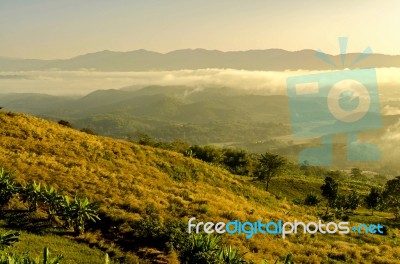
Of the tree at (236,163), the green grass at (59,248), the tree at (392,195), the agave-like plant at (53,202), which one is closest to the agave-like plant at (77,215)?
the agave-like plant at (53,202)

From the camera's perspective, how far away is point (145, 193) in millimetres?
34969

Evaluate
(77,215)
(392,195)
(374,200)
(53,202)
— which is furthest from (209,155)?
(77,215)

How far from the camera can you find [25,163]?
35906mm

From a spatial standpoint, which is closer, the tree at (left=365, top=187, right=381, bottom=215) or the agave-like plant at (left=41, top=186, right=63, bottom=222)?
the agave-like plant at (left=41, top=186, right=63, bottom=222)

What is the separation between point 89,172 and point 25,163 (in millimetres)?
6208

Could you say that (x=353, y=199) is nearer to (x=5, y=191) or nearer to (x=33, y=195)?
(x=33, y=195)

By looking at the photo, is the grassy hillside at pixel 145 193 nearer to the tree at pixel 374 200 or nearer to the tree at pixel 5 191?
the tree at pixel 5 191

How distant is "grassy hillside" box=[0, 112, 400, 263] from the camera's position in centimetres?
2578

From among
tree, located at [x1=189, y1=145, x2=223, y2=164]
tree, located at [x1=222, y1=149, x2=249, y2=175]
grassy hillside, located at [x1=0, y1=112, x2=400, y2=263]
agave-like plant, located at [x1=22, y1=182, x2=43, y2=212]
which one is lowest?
tree, located at [x1=222, y1=149, x2=249, y2=175]

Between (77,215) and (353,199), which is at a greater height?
(77,215)

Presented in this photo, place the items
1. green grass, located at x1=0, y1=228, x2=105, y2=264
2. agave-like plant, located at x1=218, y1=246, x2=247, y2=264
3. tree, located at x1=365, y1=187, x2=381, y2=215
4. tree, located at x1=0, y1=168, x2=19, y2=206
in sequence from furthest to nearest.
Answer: tree, located at x1=365, y1=187, x2=381, y2=215
tree, located at x1=0, y1=168, x2=19, y2=206
green grass, located at x1=0, y1=228, x2=105, y2=264
agave-like plant, located at x1=218, y1=246, x2=247, y2=264

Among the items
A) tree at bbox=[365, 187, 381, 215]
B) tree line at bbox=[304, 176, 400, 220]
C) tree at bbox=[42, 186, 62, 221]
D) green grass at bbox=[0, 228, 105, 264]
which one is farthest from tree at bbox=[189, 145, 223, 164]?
green grass at bbox=[0, 228, 105, 264]

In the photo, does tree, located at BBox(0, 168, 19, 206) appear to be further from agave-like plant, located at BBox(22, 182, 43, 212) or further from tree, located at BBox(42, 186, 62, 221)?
tree, located at BBox(42, 186, 62, 221)

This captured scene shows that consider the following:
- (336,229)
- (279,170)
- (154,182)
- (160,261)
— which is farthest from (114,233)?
(279,170)
